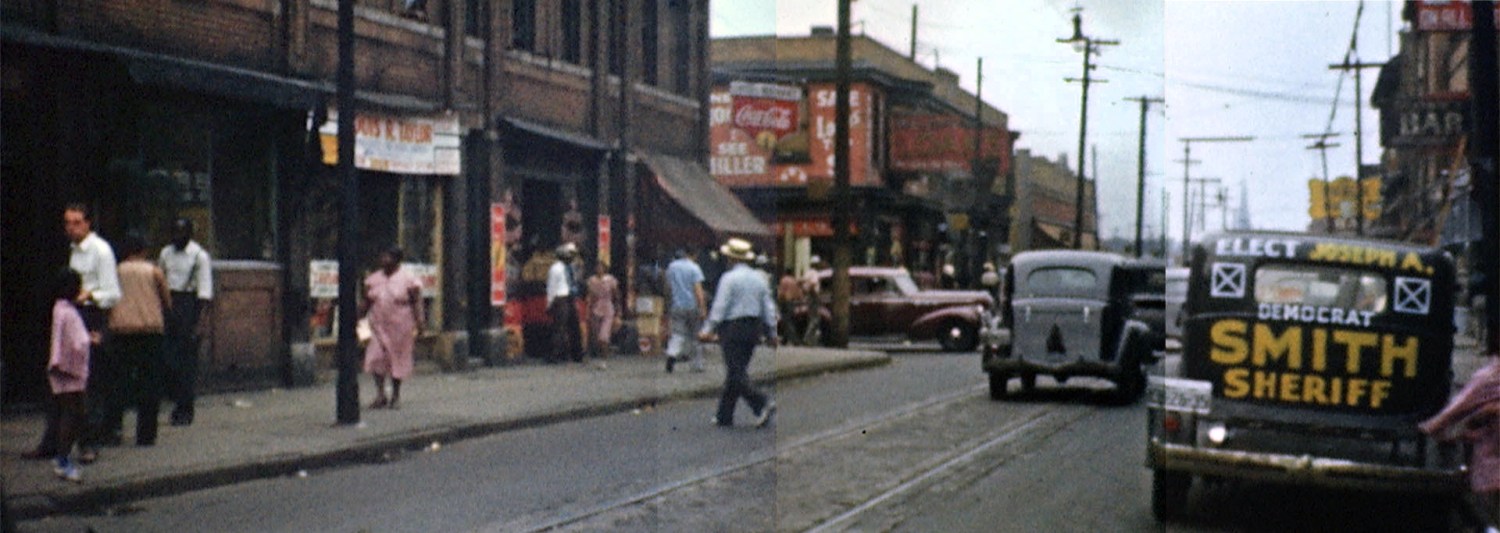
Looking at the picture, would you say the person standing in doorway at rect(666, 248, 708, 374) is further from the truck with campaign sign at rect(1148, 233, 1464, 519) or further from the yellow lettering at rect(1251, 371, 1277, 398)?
the yellow lettering at rect(1251, 371, 1277, 398)

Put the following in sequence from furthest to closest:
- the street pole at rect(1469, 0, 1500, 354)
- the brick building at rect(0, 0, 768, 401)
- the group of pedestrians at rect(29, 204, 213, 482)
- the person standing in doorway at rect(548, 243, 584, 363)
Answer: the person standing in doorway at rect(548, 243, 584, 363), the brick building at rect(0, 0, 768, 401), the street pole at rect(1469, 0, 1500, 354), the group of pedestrians at rect(29, 204, 213, 482)

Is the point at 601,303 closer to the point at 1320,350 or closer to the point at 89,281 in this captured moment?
the point at 89,281

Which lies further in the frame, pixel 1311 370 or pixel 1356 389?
pixel 1311 370

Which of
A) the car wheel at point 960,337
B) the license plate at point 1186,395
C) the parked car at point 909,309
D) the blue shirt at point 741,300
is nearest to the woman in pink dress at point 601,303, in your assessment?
the blue shirt at point 741,300

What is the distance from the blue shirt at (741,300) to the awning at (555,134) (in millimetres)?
9165

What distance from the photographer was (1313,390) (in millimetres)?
9352

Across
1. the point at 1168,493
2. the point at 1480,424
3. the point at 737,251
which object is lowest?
Result: the point at 1168,493

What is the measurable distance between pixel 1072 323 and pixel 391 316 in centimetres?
797

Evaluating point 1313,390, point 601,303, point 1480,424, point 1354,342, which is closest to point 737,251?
point 1313,390

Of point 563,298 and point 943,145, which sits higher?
point 943,145

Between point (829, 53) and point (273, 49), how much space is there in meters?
32.9

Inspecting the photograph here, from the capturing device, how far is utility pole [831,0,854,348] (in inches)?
1085

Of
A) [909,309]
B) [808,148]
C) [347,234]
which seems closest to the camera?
[347,234]

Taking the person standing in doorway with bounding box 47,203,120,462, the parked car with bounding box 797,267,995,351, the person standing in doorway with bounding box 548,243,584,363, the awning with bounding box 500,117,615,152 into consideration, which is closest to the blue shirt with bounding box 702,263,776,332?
the person standing in doorway with bounding box 47,203,120,462
